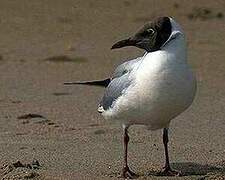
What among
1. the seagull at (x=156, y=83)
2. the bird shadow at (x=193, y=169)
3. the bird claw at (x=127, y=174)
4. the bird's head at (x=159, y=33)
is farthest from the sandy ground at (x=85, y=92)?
the bird's head at (x=159, y=33)

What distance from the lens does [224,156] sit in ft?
19.9

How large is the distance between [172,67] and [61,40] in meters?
7.69

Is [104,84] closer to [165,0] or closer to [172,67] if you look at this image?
[172,67]

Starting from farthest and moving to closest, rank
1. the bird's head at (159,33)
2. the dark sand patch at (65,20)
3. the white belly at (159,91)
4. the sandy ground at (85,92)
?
the dark sand patch at (65,20), the sandy ground at (85,92), the bird's head at (159,33), the white belly at (159,91)

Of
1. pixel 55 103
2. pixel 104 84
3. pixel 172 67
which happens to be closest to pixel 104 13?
pixel 55 103

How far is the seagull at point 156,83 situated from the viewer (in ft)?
17.0

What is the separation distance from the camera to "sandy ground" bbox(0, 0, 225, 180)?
→ 19.3 ft

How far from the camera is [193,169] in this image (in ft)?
18.6

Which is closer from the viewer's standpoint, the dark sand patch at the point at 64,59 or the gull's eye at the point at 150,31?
the gull's eye at the point at 150,31

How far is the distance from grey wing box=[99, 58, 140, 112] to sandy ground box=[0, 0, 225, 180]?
47 cm

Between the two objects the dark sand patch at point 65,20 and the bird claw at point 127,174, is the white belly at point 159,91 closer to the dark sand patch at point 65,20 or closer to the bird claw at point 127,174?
the bird claw at point 127,174

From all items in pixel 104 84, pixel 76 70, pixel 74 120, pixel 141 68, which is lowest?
pixel 76 70

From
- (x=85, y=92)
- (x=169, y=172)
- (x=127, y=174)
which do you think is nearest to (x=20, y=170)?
(x=127, y=174)

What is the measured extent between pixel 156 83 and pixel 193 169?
83cm
